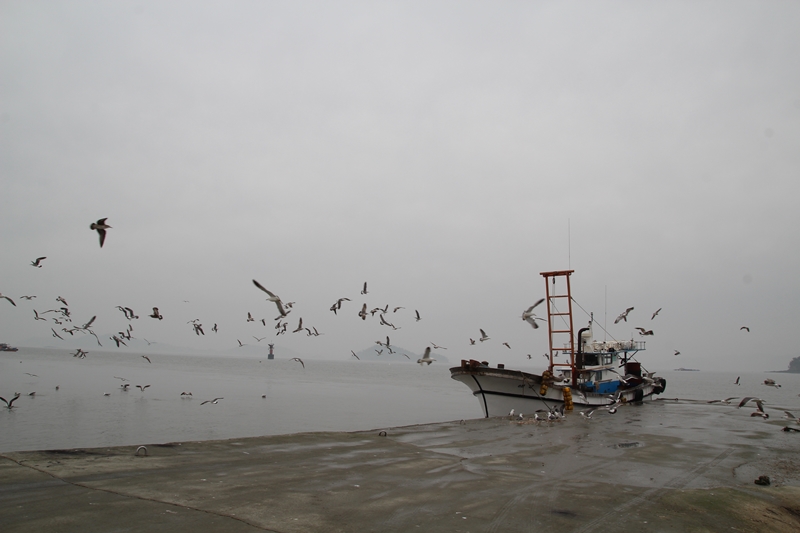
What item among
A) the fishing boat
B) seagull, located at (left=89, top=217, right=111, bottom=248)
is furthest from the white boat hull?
seagull, located at (left=89, top=217, right=111, bottom=248)

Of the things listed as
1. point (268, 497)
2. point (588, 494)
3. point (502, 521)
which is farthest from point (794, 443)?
point (268, 497)

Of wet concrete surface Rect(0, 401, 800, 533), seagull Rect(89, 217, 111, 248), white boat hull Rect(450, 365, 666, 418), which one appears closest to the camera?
wet concrete surface Rect(0, 401, 800, 533)

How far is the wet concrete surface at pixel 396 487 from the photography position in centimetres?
698

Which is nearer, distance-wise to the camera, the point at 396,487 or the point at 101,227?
the point at 396,487

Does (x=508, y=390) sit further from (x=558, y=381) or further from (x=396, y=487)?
(x=396, y=487)

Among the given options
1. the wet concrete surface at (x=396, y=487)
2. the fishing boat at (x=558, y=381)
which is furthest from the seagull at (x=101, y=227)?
the fishing boat at (x=558, y=381)

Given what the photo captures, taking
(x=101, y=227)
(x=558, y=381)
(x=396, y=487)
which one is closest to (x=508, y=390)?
(x=558, y=381)

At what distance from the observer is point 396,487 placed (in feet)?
29.8

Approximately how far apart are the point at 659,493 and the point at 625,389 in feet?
84.2

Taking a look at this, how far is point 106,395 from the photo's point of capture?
4509 cm

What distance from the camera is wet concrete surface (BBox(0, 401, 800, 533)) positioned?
6984 millimetres

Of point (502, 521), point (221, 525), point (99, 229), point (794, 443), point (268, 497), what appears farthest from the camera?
point (794, 443)

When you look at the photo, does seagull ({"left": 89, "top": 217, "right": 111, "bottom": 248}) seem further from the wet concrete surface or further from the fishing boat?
the fishing boat

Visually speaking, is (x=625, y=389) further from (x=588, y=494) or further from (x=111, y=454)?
(x=111, y=454)
